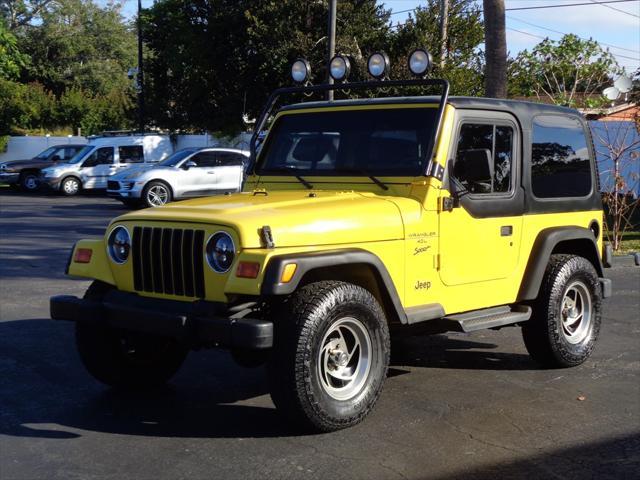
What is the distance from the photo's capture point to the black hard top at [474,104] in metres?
6.34

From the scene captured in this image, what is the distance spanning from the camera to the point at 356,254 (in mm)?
Result: 5305

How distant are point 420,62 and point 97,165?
22.7 meters

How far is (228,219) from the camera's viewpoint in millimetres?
5156

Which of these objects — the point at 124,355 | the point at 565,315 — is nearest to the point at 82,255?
the point at 124,355

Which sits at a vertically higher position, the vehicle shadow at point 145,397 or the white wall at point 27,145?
the white wall at point 27,145

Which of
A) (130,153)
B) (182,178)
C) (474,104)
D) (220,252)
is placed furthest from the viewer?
(130,153)

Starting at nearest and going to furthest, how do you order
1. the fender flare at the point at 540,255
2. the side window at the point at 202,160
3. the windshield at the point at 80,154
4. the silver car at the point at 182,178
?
1. the fender flare at the point at 540,255
2. the silver car at the point at 182,178
3. the side window at the point at 202,160
4. the windshield at the point at 80,154

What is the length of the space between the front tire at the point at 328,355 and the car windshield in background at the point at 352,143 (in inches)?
49.4

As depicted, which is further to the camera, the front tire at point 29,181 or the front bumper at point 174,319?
the front tire at point 29,181

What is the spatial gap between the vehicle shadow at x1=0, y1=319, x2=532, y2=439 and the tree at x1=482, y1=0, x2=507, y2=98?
767 centimetres

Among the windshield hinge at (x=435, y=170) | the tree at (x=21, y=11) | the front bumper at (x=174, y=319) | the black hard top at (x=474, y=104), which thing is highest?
the tree at (x=21, y=11)

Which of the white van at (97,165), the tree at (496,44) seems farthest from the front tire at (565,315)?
the white van at (97,165)

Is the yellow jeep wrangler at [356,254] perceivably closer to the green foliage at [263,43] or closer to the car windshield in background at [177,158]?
the car windshield in background at [177,158]

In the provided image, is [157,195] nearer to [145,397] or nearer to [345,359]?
[145,397]
